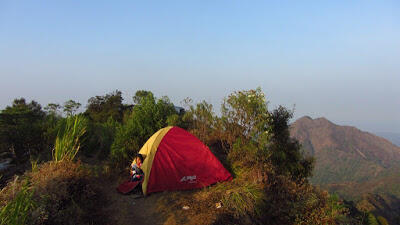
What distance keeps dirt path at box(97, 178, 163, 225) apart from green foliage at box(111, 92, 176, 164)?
196 centimetres

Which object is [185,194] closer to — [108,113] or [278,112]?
[278,112]

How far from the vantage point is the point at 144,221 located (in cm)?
611

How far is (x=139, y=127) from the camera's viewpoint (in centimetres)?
1042

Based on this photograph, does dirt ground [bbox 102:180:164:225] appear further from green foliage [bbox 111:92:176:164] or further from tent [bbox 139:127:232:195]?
green foliage [bbox 111:92:176:164]

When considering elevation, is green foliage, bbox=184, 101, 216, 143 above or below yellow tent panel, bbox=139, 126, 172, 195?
above

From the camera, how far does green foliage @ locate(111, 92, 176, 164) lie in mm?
9781

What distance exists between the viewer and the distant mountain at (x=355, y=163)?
301 feet

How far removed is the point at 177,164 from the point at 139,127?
2.92 meters

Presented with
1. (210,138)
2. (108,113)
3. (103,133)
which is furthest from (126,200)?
(108,113)

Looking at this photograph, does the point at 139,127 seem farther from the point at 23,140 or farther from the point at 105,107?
the point at 105,107

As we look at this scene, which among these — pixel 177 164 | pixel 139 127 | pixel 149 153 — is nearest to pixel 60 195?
pixel 149 153

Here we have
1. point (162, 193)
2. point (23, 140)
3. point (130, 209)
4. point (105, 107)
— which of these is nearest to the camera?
point (130, 209)

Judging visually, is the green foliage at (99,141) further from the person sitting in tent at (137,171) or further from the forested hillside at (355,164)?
the forested hillside at (355,164)

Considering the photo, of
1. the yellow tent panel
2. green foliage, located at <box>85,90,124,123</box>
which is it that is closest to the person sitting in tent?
the yellow tent panel
